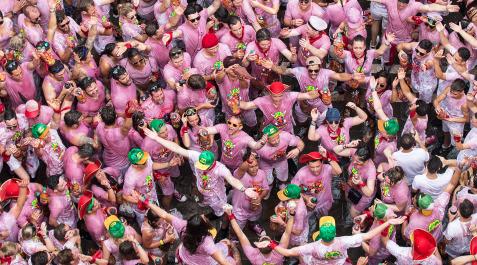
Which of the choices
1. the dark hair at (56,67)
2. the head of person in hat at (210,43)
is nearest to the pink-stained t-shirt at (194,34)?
the head of person in hat at (210,43)

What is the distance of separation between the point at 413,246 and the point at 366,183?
5.96ft

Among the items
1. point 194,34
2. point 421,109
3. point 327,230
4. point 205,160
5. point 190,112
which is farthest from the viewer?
point 194,34

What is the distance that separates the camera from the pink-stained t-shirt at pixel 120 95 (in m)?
11.9

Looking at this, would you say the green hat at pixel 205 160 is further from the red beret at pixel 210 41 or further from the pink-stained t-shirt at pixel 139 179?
the red beret at pixel 210 41

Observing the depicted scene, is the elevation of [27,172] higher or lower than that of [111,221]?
lower

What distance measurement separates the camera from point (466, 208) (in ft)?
30.9

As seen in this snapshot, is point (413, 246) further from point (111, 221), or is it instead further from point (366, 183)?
point (111, 221)

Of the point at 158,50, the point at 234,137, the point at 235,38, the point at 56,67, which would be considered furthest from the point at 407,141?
the point at 56,67

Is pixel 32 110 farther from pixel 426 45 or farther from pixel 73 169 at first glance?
pixel 426 45

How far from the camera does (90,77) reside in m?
11.9

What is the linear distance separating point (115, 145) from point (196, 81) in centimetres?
163

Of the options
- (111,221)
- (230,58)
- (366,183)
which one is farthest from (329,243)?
(230,58)

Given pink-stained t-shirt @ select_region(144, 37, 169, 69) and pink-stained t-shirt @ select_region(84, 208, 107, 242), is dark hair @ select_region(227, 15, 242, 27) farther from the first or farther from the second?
pink-stained t-shirt @ select_region(84, 208, 107, 242)

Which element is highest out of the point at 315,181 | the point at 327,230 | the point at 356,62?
the point at 327,230
